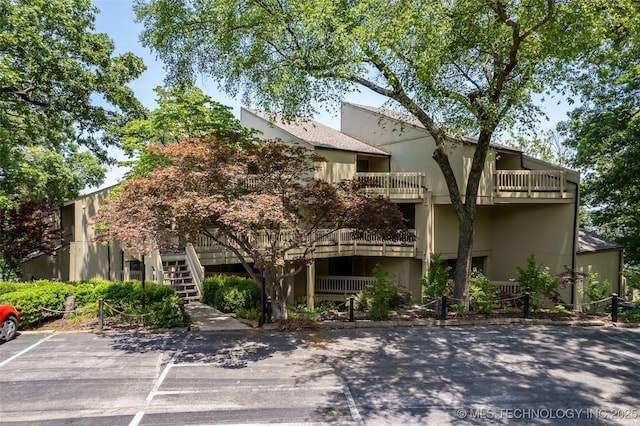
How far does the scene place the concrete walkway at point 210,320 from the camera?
10766 millimetres

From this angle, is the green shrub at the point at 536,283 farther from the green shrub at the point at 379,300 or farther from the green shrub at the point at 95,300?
the green shrub at the point at 95,300

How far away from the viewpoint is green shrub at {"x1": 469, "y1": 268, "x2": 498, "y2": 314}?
12.8 m

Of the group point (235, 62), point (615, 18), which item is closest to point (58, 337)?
point (235, 62)

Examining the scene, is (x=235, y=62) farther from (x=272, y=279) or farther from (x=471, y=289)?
(x=471, y=289)

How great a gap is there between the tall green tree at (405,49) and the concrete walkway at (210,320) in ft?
23.8

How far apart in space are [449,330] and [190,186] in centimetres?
857

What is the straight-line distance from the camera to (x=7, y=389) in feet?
22.5

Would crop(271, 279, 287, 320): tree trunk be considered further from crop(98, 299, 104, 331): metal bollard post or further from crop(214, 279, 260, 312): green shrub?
crop(98, 299, 104, 331): metal bollard post

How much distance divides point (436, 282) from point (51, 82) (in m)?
17.2

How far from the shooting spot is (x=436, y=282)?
45.9 feet

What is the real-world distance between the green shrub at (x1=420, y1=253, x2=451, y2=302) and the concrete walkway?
22.8 ft

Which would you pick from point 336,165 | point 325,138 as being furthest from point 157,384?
point 325,138

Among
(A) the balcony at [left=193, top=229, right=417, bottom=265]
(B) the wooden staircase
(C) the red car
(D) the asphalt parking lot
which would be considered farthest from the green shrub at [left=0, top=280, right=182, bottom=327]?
(A) the balcony at [left=193, top=229, right=417, bottom=265]

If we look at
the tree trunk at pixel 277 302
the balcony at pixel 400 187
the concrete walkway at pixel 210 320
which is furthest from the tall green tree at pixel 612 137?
the concrete walkway at pixel 210 320
